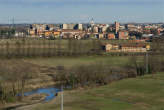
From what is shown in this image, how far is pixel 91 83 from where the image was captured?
2672 cm

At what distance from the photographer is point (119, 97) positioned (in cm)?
2120

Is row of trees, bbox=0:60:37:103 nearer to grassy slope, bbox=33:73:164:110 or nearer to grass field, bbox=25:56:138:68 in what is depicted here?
grassy slope, bbox=33:73:164:110

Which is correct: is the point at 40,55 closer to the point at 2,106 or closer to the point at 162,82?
the point at 162,82

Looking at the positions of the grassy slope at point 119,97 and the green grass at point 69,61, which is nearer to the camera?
the grassy slope at point 119,97

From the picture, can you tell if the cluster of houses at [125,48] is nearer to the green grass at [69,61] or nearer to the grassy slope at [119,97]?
the green grass at [69,61]

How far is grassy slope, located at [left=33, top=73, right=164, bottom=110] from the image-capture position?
18.2m

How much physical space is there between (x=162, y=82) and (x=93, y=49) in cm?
2610

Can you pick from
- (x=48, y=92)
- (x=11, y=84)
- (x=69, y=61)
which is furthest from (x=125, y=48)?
(x=11, y=84)

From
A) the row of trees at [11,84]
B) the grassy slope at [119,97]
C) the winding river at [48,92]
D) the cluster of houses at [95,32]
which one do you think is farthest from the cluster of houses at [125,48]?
the winding river at [48,92]

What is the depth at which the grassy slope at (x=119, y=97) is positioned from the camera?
18.2 meters

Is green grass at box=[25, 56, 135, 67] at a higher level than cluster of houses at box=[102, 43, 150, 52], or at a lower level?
lower

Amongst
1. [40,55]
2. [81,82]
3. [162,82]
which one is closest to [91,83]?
[81,82]

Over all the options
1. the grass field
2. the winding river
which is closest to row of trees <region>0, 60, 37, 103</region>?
the winding river

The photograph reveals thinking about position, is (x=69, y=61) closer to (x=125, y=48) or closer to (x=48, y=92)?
(x=48, y=92)
